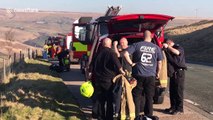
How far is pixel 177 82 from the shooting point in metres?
10.5

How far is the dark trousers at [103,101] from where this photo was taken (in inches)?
356

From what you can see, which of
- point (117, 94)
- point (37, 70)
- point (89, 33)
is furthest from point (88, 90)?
point (37, 70)

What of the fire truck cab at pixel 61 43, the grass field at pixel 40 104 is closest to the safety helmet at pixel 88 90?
the grass field at pixel 40 104

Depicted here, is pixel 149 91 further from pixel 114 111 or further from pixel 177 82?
pixel 177 82

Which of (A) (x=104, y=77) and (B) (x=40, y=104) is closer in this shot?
(A) (x=104, y=77)

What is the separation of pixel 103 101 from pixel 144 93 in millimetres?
855

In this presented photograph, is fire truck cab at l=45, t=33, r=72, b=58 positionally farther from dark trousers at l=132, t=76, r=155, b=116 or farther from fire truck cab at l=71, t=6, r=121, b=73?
dark trousers at l=132, t=76, r=155, b=116

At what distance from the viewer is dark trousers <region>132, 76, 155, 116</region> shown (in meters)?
8.96

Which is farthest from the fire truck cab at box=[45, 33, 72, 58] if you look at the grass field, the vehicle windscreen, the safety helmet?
the safety helmet

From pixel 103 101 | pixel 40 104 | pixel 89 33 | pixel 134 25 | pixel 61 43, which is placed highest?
pixel 134 25

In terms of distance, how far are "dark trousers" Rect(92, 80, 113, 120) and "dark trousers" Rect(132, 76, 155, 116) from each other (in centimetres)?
51

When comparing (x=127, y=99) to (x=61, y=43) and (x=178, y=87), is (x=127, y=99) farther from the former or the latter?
(x=61, y=43)

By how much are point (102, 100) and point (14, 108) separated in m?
2.79

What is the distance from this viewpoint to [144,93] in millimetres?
9164
